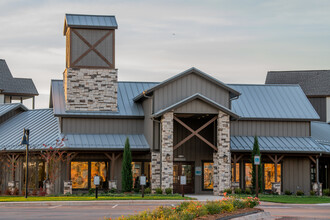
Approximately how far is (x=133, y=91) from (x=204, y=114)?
8.13 metres

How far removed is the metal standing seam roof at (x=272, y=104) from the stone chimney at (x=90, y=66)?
9.16 meters

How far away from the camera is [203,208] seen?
1803 cm

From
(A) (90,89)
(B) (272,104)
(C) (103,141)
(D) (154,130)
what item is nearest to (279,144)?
(B) (272,104)

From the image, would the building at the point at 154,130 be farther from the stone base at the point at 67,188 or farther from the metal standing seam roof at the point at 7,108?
the metal standing seam roof at the point at 7,108

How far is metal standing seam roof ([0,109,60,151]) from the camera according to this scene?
38.2 metres

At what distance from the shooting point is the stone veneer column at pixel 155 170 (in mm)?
36834

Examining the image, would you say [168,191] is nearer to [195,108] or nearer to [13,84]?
[195,108]

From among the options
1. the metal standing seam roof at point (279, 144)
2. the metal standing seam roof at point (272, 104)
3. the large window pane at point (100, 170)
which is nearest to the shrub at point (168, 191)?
the large window pane at point (100, 170)

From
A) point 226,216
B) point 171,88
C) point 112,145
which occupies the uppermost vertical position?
point 171,88

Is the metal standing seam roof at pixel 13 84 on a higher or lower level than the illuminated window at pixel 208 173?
higher

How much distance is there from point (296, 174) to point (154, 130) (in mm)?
10986

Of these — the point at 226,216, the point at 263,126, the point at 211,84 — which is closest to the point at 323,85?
the point at 263,126

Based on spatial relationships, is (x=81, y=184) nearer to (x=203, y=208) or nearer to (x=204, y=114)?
(x=204, y=114)

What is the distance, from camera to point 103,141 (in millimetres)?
38875
